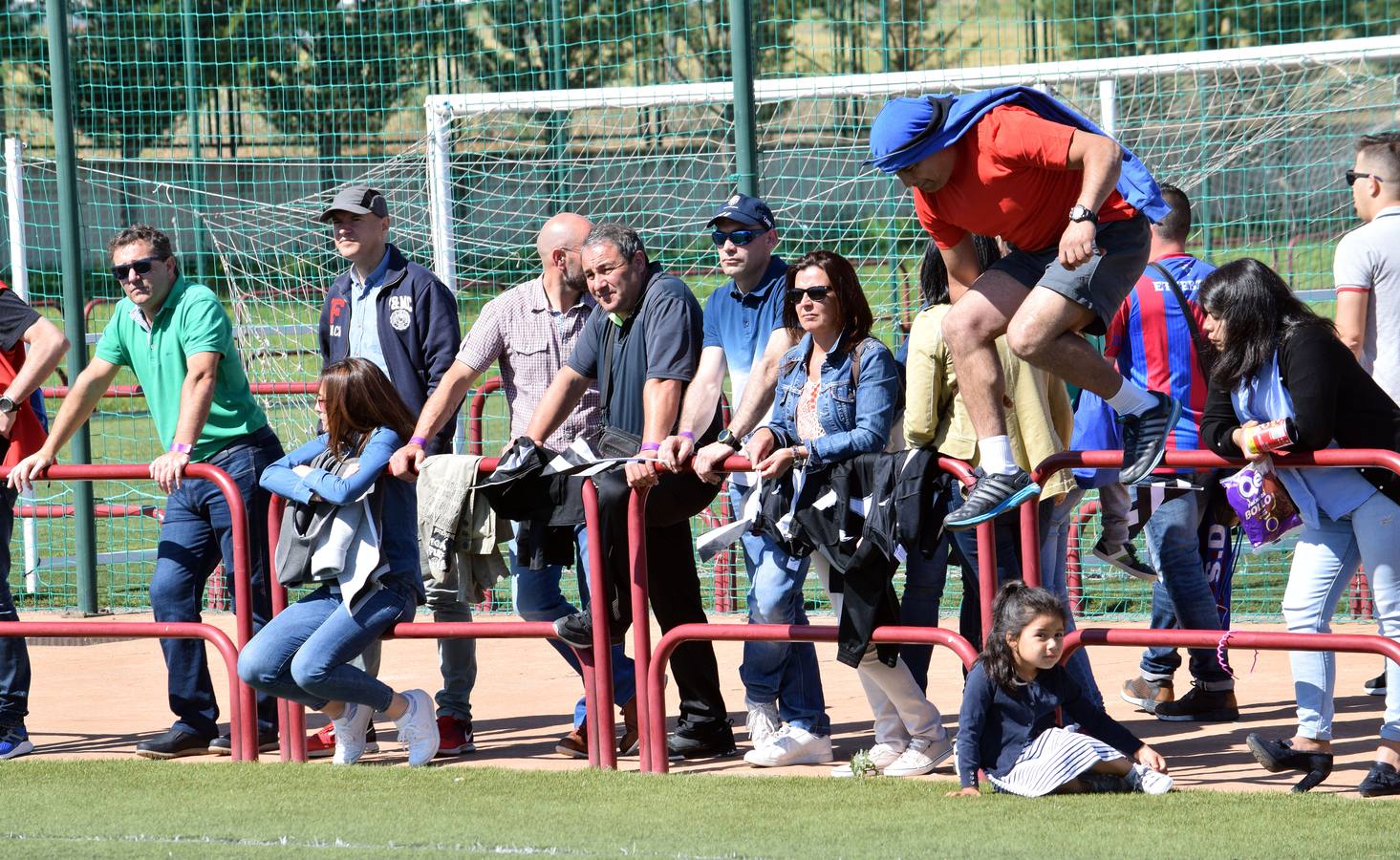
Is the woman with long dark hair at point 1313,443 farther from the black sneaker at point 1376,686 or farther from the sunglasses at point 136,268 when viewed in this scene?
the sunglasses at point 136,268

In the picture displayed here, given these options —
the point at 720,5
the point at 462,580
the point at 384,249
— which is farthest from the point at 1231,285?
the point at 720,5

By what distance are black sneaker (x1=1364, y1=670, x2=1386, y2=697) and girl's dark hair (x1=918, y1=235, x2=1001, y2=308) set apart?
2.38 m

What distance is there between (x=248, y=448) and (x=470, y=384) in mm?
873

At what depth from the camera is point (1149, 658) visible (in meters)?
6.72

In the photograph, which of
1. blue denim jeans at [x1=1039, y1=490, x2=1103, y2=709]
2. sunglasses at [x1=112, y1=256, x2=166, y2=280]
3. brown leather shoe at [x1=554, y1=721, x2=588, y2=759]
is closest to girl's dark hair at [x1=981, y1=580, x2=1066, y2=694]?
blue denim jeans at [x1=1039, y1=490, x2=1103, y2=709]

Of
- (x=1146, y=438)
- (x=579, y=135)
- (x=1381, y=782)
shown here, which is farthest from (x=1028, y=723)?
(x=579, y=135)

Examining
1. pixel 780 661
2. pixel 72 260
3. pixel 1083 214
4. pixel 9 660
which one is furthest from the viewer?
pixel 72 260

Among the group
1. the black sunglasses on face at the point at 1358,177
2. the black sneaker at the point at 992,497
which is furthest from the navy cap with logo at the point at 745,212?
the black sunglasses on face at the point at 1358,177

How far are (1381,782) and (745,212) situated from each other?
271 cm

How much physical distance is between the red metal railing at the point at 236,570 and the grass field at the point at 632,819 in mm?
373

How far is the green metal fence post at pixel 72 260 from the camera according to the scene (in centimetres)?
917

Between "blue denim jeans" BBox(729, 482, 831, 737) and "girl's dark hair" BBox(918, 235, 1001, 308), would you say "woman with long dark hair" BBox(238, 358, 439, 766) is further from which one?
"girl's dark hair" BBox(918, 235, 1001, 308)

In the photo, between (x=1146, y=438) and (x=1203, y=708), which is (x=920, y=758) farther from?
(x=1203, y=708)

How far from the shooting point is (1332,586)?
16.9ft
